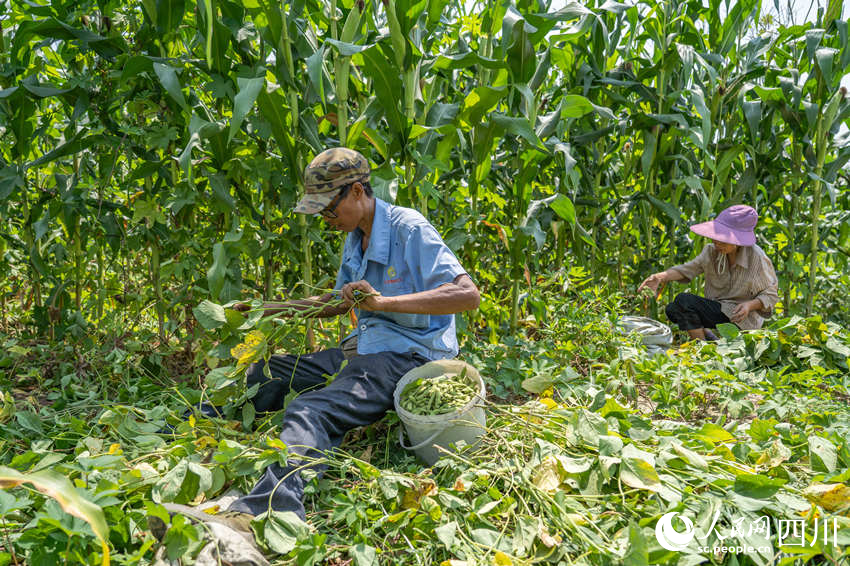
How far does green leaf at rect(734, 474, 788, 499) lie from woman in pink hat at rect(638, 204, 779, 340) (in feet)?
8.66

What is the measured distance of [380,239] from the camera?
2689 millimetres

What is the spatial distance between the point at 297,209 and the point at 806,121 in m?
4.10

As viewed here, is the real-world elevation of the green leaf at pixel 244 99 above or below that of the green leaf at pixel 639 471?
above

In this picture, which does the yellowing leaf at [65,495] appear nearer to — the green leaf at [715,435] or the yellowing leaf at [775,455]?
the green leaf at [715,435]

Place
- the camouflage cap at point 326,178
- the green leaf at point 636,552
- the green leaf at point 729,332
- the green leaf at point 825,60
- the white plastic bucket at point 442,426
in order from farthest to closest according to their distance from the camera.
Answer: the green leaf at point 825,60 → the green leaf at point 729,332 → the camouflage cap at point 326,178 → the white plastic bucket at point 442,426 → the green leaf at point 636,552

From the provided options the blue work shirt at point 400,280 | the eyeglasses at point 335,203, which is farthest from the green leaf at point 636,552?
the eyeglasses at point 335,203

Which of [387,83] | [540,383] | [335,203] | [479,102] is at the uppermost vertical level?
[387,83]

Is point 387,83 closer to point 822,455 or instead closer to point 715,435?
point 715,435

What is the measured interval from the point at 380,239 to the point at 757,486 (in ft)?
5.62

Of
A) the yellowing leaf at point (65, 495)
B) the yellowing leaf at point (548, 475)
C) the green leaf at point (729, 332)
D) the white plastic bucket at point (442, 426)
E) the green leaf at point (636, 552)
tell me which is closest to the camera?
the yellowing leaf at point (65, 495)

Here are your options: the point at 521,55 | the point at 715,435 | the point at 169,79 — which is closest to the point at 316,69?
the point at 169,79

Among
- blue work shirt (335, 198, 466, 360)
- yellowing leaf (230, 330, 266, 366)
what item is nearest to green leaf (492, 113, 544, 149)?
blue work shirt (335, 198, 466, 360)

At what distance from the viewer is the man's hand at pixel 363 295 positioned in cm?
232

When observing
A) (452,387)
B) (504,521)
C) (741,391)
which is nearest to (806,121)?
(741,391)
